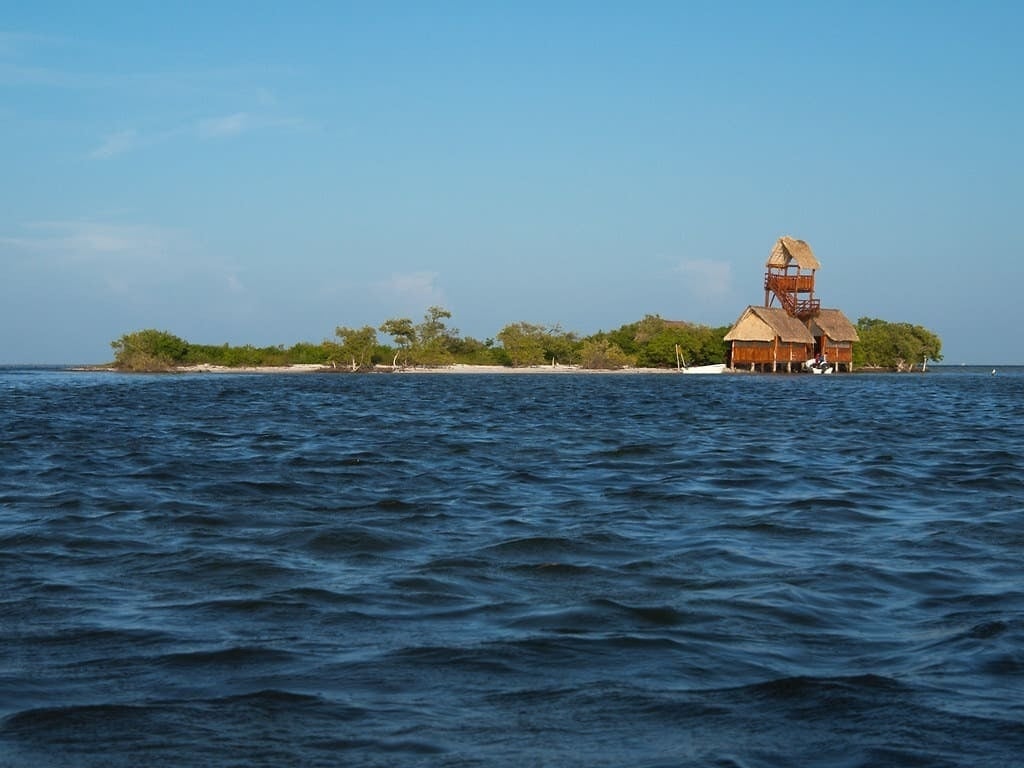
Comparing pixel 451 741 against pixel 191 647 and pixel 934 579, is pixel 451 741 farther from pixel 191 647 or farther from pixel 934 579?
pixel 934 579

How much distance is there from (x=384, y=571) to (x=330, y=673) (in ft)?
6.76

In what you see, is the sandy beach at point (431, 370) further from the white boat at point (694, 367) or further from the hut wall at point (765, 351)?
the hut wall at point (765, 351)

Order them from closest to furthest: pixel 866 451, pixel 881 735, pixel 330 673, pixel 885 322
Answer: pixel 881 735
pixel 330 673
pixel 866 451
pixel 885 322

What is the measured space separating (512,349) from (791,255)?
87.6 ft

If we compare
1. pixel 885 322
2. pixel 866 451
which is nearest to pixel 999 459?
pixel 866 451

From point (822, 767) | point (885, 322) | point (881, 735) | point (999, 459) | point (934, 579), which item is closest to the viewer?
point (822, 767)

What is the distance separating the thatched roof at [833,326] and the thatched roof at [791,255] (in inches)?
156

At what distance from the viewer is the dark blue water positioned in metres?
3.39

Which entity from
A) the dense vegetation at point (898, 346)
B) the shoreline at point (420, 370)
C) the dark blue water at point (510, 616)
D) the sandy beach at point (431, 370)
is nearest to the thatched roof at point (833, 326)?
the shoreline at point (420, 370)

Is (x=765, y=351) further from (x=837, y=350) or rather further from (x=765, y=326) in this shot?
(x=837, y=350)

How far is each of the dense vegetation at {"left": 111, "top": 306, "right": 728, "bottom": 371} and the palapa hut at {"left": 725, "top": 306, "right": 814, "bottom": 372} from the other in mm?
10575

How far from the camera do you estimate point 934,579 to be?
19.2ft

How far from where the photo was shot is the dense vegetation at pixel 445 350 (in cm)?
8244

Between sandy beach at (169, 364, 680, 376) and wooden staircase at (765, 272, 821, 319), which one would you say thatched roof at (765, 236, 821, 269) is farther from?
sandy beach at (169, 364, 680, 376)
